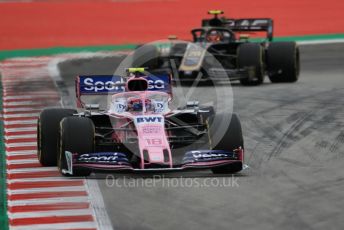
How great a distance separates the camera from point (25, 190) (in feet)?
50.4

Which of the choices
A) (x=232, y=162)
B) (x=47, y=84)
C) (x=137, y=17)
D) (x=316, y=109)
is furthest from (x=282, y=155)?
(x=137, y=17)

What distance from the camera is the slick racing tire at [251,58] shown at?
2797 centimetres

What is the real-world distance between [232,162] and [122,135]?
6.76 ft

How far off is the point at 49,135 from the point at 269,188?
396 cm

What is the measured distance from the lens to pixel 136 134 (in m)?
16.5

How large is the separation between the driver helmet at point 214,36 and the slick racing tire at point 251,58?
167 centimetres

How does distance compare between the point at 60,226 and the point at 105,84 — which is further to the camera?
the point at 105,84

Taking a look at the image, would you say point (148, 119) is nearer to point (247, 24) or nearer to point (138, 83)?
point (138, 83)

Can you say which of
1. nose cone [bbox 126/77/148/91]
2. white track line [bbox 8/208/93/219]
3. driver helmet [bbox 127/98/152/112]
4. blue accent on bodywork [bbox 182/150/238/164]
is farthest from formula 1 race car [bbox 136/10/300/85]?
white track line [bbox 8/208/93/219]

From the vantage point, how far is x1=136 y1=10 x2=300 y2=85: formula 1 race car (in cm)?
2803

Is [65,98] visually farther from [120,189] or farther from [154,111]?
[120,189]

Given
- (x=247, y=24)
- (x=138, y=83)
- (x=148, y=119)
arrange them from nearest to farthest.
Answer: (x=148, y=119) → (x=138, y=83) → (x=247, y=24)

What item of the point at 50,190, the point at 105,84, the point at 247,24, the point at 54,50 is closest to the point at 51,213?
Answer: the point at 50,190

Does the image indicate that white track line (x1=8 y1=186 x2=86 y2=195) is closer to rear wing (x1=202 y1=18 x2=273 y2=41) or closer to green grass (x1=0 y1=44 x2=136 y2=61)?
rear wing (x1=202 y1=18 x2=273 y2=41)
